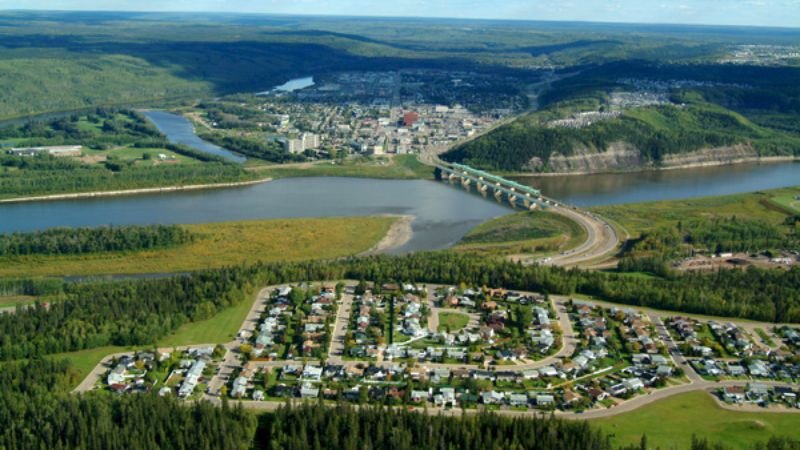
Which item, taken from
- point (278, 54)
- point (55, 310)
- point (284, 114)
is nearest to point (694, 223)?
point (55, 310)

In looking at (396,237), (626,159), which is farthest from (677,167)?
(396,237)

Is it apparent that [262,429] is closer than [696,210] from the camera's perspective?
Yes

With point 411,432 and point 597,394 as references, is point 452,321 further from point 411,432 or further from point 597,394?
point 411,432

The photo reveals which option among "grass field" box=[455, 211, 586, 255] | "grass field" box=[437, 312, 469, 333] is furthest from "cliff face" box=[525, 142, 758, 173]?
"grass field" box=[437, 312, 469, 333]

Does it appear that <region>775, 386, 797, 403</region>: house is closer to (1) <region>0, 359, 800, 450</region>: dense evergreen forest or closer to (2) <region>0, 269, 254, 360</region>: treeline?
(1) <region>0, 359, 800, 450</region>: dense evergreen forest

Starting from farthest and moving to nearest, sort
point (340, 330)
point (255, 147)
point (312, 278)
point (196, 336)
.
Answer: point (255, 147) → point (312, 278) → point (340, 330) → point (196, 336)

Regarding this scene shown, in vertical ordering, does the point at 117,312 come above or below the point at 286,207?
above

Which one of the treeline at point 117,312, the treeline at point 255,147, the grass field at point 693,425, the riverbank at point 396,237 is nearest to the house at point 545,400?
the grass field at point 693,425
